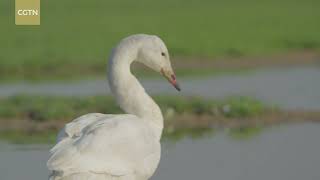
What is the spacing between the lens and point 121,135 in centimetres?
1018

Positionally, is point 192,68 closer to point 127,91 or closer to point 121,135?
point 127,91

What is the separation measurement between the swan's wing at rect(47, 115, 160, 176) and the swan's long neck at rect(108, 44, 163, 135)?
10.8 inches

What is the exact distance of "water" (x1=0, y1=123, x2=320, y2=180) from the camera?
1362cm

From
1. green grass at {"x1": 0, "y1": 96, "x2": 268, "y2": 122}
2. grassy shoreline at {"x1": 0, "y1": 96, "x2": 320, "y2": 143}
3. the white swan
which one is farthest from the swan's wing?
green grass at {"x1": 0, "y1": 96, "x2": 268, "y2": 122}

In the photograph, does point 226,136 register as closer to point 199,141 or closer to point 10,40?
point 199,141

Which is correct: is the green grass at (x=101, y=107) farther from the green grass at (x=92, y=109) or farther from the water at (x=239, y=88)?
the water at (x=239, y=88)

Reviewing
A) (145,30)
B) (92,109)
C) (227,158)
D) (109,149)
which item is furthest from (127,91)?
(145,30)

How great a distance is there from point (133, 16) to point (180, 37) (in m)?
4.89

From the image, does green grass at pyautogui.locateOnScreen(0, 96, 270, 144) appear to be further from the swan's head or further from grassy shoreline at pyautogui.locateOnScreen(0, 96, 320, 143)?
the swan's head

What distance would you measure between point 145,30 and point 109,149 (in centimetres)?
2038

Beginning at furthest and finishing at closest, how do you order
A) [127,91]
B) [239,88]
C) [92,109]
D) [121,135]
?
[239,88] < [92,109] < [127,91] < [121,135]

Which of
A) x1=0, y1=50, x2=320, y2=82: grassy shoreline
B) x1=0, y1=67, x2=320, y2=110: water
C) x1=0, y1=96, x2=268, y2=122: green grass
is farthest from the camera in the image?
x1=0, y1=50, x2=320, y2=82: grassy shoreline

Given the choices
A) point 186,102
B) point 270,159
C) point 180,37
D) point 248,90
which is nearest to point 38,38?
point 180,37

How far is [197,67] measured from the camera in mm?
25297
